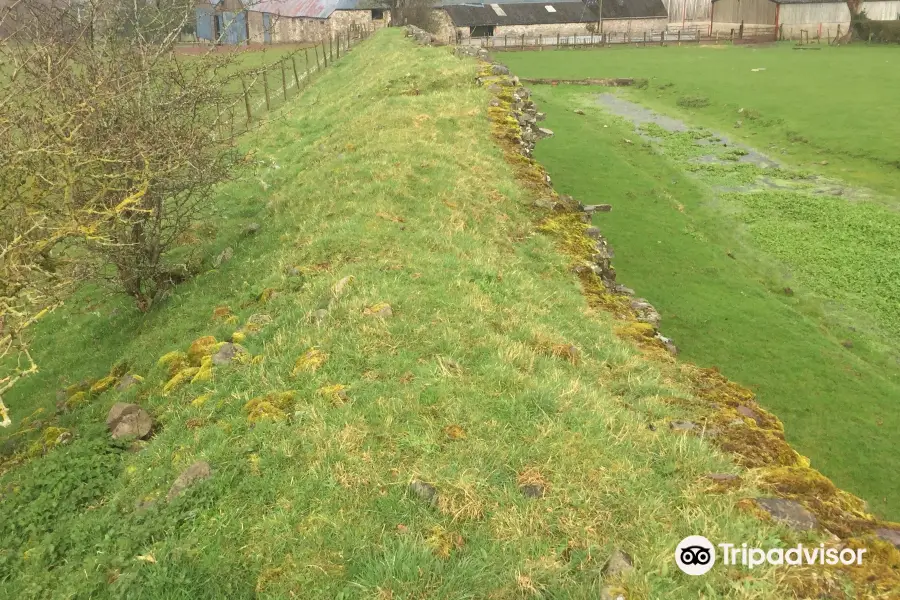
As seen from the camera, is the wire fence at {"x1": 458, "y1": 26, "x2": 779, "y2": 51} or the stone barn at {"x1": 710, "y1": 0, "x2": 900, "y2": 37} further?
the wire fence at {"x1": 458, "y1": 26, "x2": 779, "y2": 51}

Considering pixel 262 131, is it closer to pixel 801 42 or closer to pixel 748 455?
pixel 748 455

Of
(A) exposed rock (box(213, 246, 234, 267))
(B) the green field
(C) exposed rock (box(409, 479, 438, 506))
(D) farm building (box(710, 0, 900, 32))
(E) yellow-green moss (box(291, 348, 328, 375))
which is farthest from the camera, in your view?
(D) farm building (box(710, 0, 900, 32))

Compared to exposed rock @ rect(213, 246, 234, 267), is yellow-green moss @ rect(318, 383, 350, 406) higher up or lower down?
lower down

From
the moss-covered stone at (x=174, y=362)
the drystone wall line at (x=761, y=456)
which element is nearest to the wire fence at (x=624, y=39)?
the drystone wall line at (x=761, y=456)

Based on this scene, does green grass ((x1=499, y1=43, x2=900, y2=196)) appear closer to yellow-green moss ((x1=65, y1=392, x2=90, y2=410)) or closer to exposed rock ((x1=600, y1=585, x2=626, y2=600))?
exposed rock ((x1=600, y1=585, x2=626, y2=600))

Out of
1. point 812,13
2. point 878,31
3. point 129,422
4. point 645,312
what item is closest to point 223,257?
point 129,422

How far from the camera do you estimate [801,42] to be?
64.2 metres

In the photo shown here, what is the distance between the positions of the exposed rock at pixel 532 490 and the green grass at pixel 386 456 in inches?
4.5

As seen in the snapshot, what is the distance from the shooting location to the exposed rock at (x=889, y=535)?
209 inches

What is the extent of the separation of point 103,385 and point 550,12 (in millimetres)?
84592

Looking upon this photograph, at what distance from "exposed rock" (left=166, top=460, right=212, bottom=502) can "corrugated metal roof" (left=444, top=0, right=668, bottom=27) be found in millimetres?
79540

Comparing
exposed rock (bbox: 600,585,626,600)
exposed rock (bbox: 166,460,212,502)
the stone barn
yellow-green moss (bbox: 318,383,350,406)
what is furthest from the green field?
the stone barn

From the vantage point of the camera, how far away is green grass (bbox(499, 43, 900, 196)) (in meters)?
26.2

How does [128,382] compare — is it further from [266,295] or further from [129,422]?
[266,295]
